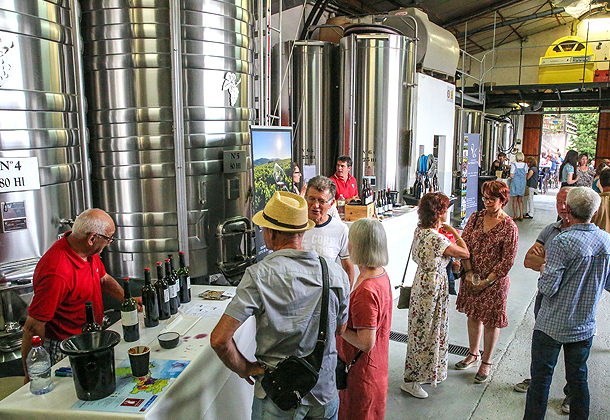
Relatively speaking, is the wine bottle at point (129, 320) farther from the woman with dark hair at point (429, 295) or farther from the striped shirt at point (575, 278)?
the striped shirt at point (575, 278)

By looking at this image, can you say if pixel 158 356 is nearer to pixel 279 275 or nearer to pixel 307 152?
pixel 279 275

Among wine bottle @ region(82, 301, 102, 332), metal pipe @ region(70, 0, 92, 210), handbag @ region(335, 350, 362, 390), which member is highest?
metal pipe @ region(70, 0, 92, 210)

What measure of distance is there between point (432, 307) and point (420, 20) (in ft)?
19.2

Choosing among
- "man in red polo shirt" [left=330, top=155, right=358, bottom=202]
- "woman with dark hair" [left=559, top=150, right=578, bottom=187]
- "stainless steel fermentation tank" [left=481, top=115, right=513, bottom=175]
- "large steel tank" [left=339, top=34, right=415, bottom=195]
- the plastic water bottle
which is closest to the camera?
the plastic water bottle

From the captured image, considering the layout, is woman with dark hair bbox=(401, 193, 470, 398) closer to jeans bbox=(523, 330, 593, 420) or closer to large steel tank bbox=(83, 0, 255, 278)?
jeans bbox=(523, 330, 593, 420)

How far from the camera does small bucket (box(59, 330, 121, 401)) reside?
174 centimetres

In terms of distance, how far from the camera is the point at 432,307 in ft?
10.6

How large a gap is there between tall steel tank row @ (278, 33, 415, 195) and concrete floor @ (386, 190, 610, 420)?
2.66 m

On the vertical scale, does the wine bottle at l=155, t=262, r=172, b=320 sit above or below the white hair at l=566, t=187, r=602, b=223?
below

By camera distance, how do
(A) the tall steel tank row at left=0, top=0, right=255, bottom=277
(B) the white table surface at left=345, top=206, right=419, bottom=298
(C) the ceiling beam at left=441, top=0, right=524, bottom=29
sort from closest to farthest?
1. (A) the tall steel tank row at left=0, top=0, right=255, bottom=277
2. (B) the white table surface at left=345, top=206, right=419, bottom=298
3. (C) the ceiling beam at left=441, top=0, right=524, bottom=29

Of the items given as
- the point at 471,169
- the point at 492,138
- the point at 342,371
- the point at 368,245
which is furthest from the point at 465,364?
the point at 492,138

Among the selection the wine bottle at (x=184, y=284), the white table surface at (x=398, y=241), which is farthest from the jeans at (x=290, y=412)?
the white table surface at (x=398, y=241)

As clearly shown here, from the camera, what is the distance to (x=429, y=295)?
10.5 ft

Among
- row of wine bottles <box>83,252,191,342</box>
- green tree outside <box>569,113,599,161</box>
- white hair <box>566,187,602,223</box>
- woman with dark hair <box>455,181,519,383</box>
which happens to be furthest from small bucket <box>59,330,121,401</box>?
green tree outside <box>569,113,599,161</box>
